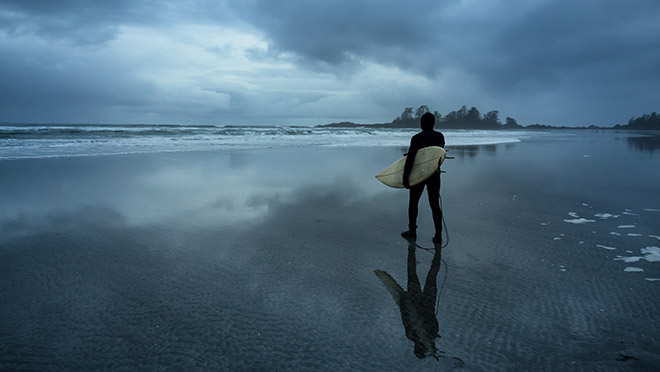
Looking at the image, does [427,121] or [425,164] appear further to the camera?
[427,121]

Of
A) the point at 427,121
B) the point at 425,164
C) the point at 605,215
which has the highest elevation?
the point at 427,121

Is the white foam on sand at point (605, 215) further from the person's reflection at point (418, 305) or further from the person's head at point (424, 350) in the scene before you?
the person's head at point (424, 350)

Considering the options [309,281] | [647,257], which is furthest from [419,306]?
[647,257]

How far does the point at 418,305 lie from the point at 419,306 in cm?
2

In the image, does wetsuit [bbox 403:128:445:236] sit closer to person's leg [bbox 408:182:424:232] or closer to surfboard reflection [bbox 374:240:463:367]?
person's leg [bbox 408:182:424:232]

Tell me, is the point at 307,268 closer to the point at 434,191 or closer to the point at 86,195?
the point at 434,191

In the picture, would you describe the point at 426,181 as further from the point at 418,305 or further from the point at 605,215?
the point at 605,215

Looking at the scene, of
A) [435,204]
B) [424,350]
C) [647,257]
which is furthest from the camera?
[435,204]

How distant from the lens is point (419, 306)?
3283 millimetres

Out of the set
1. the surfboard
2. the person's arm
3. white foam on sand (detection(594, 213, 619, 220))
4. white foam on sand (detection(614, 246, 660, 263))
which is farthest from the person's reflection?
white foam on sand (detection(594, 213, 619, 220))

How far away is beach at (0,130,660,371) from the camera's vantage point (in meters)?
2.59

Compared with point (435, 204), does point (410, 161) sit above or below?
above

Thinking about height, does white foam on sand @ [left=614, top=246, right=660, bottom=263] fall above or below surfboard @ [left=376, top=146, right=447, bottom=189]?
below

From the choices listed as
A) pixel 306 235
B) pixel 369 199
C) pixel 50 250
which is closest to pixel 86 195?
pixel 50 250
